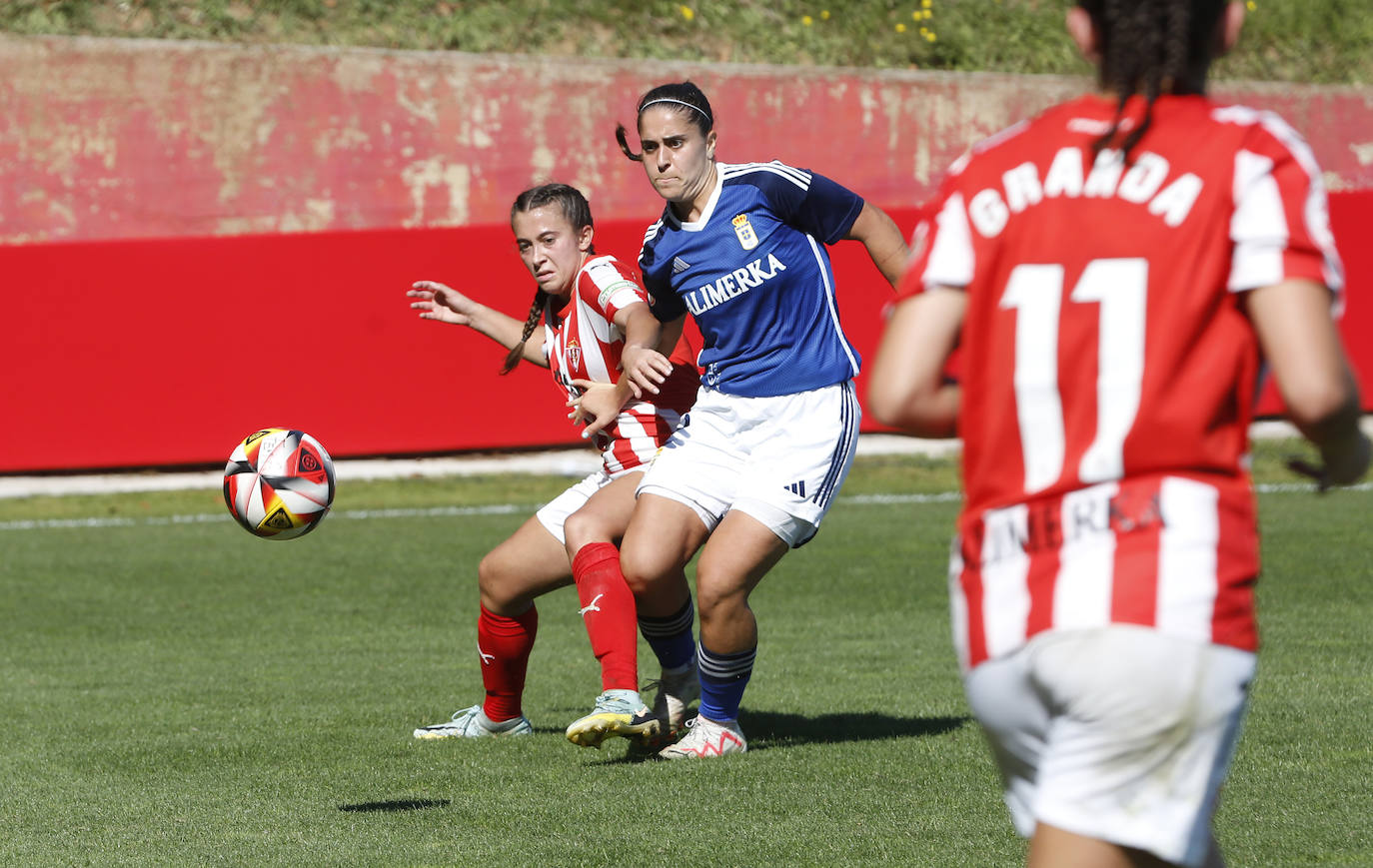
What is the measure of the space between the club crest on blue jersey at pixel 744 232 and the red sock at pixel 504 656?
57.8 inches

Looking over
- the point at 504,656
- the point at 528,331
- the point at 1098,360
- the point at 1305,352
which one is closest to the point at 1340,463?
the point at 1305,352

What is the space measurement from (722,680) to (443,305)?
5.88 ft

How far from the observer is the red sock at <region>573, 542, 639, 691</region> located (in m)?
5.12

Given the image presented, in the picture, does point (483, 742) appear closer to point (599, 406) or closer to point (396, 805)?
point (396, 805)

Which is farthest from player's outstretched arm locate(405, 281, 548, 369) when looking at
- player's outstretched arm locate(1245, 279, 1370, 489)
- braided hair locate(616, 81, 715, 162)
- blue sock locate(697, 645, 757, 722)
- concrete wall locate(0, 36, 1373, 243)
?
concrete wall locate(0, 36, 1373, 243)

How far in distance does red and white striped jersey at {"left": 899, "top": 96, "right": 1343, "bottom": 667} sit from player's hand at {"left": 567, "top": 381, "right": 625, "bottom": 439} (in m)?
3.19

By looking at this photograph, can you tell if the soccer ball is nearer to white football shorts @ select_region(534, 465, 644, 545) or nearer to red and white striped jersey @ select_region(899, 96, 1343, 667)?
white football shorts @ select_region(534, 465, 644, 545)

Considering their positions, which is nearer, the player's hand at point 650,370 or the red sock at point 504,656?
the player's hand at point 650,370

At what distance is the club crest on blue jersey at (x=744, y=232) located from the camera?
519cm

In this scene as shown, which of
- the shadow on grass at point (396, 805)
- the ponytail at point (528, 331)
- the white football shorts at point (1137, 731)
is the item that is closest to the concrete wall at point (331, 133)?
the ponytail at point (528, 331)

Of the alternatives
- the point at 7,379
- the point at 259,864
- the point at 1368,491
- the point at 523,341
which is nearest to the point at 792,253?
the point at 523,341

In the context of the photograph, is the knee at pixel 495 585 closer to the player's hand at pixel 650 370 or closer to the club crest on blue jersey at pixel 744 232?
the player's hand at pixel 650 370

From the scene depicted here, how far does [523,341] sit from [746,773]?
177 centimetres

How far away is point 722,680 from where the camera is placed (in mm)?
5309
